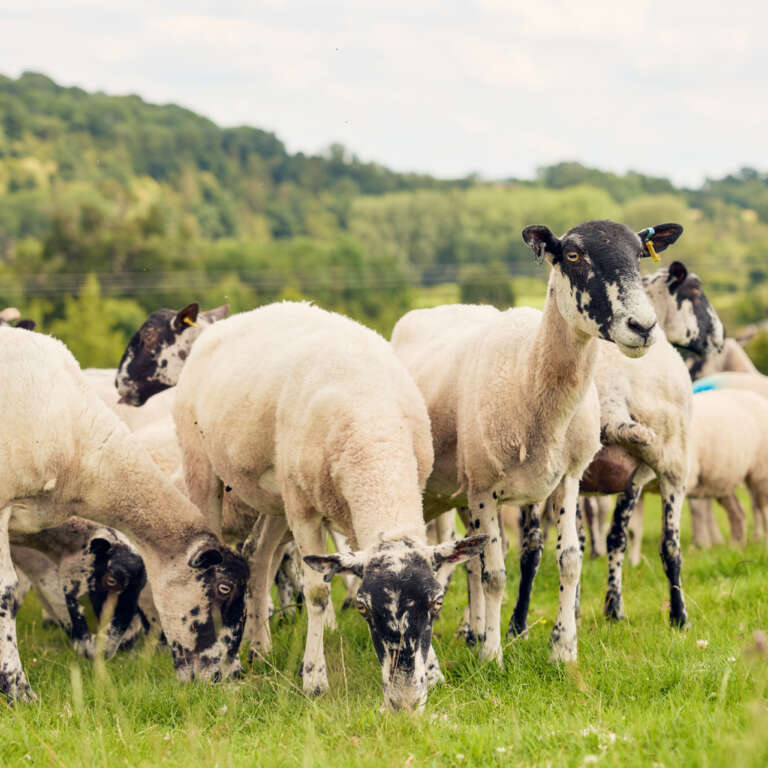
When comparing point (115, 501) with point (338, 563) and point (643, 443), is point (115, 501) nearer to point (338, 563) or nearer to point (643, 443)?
point (338, 563)

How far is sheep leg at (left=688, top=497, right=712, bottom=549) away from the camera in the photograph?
1122cm

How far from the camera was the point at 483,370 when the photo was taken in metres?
6.26

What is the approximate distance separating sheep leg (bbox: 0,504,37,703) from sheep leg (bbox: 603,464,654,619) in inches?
159

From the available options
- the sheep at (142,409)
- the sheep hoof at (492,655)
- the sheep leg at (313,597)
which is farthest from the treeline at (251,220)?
the sheep hoof at (492,655)

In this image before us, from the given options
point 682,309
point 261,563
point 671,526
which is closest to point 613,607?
point 671,526

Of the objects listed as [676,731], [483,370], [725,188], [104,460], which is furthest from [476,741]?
[725,188]

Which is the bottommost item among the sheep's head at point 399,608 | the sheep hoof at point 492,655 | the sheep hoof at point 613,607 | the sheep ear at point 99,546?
→ the sheep hoof at point 613,607

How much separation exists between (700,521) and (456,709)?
291 inches

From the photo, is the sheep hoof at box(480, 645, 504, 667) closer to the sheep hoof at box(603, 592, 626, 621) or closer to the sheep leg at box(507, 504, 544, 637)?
the sheep leg at box(507, 504, 544, 637)

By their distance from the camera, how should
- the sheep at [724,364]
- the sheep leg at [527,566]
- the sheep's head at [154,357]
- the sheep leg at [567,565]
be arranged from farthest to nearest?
the sheep at [724,364] → the sheep's head at [154,357] → the sheep leg at [527,566] → the sheep leg at [567,565]

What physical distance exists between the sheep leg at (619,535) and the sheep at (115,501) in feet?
8.95

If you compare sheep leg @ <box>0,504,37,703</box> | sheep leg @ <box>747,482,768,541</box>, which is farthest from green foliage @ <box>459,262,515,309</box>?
sheep leg @ <box>0,504,37,703</box>

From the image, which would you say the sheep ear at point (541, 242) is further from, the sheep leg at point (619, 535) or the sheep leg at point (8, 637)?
the sheep leg at point (8, 637)

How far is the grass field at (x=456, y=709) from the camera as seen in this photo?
4.02 m
